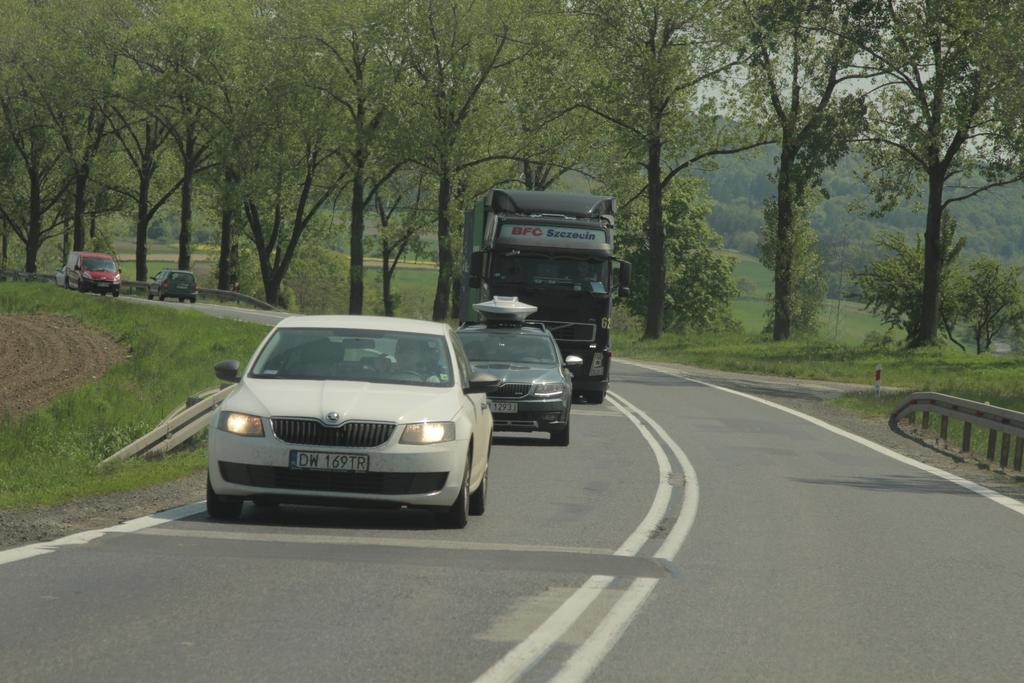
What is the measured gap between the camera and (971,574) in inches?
408

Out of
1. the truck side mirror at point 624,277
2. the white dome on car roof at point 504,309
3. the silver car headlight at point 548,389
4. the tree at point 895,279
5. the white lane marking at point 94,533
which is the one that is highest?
the tree at point 895,279

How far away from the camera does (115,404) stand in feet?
82.0


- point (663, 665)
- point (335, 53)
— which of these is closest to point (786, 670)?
point (663, 665)

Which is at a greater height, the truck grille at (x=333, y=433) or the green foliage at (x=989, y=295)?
the green foliage at (x=989, y=295)

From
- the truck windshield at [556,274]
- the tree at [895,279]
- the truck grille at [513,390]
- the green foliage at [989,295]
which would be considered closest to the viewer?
the truck grille at [513,390]

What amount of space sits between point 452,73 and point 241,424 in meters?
52.9

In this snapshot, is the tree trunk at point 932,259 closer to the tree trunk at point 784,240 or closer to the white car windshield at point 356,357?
the tree trunk at point 784,240

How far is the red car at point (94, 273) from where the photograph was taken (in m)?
68.1

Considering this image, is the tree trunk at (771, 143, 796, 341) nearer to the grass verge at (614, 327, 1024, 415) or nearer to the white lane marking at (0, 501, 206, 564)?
the grass verge at (614, 327, 1024, 415)

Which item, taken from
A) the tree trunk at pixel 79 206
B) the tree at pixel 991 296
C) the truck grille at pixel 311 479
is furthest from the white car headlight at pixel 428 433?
the tree at pixel 991 296

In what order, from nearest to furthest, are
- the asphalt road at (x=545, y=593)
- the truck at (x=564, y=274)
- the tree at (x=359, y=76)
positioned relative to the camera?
1. the asphalt road at (x=545, y=593)
2. the truck at (x=564, y=274)
3. the tree at (x=359, y=76)

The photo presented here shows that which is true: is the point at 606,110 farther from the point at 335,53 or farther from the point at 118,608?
the point at 118,608

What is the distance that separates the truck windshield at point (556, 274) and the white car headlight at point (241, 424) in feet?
59.5

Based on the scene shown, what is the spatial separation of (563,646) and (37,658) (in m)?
2.30
